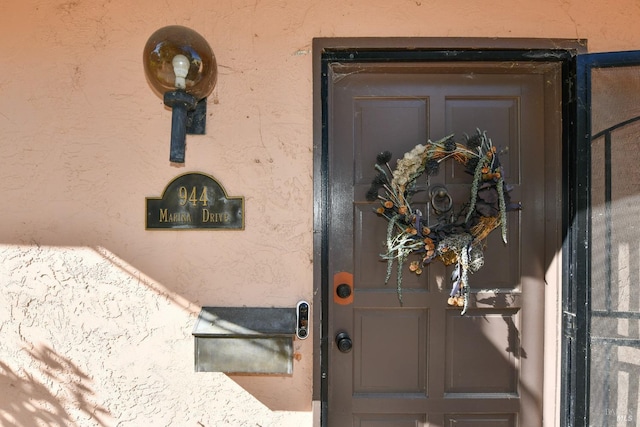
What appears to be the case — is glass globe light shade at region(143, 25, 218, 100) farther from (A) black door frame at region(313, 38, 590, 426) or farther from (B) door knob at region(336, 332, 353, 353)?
(B) door knob at region(336, 332, 353, 353)

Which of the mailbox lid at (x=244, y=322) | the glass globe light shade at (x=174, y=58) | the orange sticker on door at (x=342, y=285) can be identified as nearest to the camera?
A: the glass globe light shade at (x=174, y=58)

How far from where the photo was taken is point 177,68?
1.44 meters

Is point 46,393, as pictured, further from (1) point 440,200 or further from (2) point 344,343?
(1) point 440,200

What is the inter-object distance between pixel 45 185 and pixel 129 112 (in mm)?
571

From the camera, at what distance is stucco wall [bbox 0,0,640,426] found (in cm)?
179

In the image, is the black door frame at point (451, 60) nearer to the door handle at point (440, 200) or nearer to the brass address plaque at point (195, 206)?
the brass address plaque at point (195, 206)

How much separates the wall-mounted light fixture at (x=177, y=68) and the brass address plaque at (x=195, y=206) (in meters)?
0.31

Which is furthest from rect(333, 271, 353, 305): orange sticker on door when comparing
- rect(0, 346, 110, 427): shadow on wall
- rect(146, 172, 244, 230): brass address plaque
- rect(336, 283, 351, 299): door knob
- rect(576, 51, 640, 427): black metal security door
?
rect(0, 346, 110, 427): shadow on wall

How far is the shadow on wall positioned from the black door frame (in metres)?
1.18

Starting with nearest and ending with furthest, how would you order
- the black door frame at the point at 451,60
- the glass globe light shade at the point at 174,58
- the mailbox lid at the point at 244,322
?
the glass globe light shade at the point at 174,58
the mailbox lid at the point at 244,322
the black door frame at the point at 451,60

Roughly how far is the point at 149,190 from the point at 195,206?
25cm

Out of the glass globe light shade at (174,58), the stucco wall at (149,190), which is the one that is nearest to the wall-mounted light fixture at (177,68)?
the glass globe light shade at (174,58)

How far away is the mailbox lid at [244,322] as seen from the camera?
1.62m

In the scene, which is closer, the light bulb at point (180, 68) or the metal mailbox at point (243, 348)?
the light bulb at point (180, 68)
